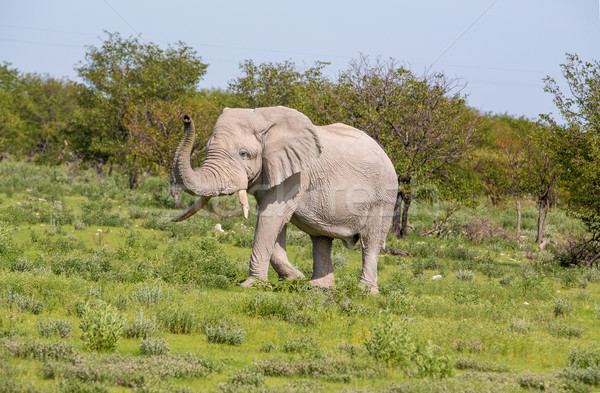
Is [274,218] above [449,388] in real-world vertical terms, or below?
above

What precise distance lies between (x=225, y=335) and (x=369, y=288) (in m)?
4.39

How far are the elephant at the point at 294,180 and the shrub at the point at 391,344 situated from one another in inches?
138

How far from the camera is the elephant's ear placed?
11086mm

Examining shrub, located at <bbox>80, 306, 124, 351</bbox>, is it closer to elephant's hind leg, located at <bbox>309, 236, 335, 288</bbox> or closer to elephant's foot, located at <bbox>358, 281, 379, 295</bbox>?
elephant's foot, located at <bbox>358, 281, 379, 295</bbox>

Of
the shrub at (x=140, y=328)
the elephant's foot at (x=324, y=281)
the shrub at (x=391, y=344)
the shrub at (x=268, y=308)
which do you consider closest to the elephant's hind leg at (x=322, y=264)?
the elephant's foot at (x=324, y=281)

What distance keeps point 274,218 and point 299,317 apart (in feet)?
7.86

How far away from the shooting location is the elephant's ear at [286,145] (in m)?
11.1

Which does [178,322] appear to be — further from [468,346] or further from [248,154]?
[468,346]

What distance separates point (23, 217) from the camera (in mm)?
18688

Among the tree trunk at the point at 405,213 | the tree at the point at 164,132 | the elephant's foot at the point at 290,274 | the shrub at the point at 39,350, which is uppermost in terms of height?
the tree at the point at 164,132

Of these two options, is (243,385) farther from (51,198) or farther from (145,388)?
(51,198)

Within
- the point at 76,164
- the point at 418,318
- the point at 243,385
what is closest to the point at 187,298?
the point at 418,318

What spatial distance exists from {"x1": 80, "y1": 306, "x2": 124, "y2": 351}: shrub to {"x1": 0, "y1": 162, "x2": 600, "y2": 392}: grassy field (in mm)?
15

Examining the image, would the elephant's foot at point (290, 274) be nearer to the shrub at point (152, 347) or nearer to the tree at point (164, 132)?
the shrub at point (152, 347)
